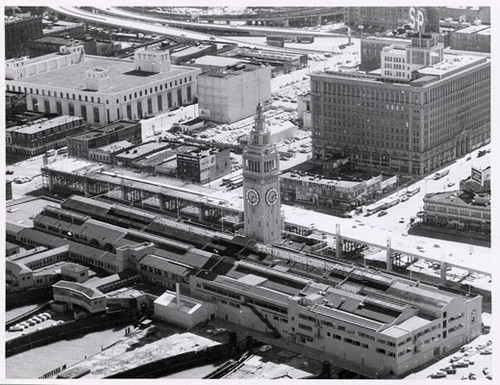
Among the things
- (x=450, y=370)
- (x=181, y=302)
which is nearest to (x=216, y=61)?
(x=181, y=302)

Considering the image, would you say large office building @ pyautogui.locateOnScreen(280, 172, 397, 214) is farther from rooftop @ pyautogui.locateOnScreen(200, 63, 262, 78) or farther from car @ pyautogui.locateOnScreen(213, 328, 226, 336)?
car @ pyautogui.locateOnScreen(213, 328, 226, 336)

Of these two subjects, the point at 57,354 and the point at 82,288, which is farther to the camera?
the point at 82,288

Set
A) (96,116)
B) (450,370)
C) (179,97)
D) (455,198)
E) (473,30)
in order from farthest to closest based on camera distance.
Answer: (473,30) < (179,97) < (96,116) < (455,198) < (450,370)

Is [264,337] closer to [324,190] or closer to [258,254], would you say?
[258,254]

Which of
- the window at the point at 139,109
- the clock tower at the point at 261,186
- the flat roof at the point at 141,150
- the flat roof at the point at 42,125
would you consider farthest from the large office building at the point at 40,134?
the clock tower at the point at 261,186

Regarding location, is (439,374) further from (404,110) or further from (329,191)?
(404,110)

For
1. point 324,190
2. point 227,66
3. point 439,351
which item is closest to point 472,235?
point 324,190

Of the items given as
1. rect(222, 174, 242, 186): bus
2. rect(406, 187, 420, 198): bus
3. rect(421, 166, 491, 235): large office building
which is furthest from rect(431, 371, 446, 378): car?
rect(222, 174, 242, 186): bus
